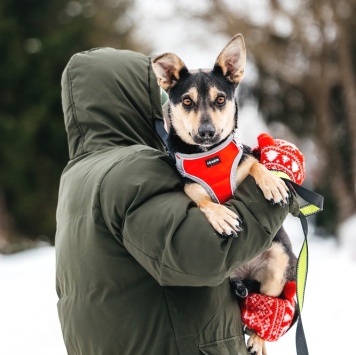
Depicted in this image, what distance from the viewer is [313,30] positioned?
54.9ft

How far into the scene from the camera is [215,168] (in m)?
2.66

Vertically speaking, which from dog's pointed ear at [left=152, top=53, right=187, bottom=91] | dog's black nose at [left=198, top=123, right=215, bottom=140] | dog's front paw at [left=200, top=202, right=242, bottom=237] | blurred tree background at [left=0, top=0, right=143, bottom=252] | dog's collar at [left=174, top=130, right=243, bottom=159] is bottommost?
blurred tree background at [left=0, top=0, right=143, bottom=252]

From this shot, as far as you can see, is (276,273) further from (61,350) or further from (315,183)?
(315,183)

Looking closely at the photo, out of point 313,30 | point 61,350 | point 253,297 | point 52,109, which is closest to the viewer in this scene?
point 253,297

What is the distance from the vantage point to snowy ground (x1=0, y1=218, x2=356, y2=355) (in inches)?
220

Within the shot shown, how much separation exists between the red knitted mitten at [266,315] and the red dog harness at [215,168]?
42cm

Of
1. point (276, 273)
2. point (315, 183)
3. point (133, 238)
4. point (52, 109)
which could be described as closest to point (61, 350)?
point (276, 273)

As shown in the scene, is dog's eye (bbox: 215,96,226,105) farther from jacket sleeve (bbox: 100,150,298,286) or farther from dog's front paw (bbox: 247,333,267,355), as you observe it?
dog's front paw (bbox: 247,333,267,355)

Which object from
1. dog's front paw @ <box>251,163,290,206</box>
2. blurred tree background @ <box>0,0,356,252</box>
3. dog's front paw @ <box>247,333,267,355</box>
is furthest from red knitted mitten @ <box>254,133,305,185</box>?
blurred tree background @ <box>0,0,356,252</box>

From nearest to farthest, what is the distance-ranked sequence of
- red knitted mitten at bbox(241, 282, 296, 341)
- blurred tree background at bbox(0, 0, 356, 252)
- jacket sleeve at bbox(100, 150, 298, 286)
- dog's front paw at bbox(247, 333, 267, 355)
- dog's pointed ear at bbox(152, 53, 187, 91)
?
jacket sleeve at bbox(100, 150, 298, 286)
red knitted mitten at bbox(241, 282, 296, 341)
dog's front paw at bbox(247, 333, 267, 355)
dog's pointed ear at bbox(152, 53, 187, 91)
blurred tree background at bbox(0, 0, 356, 252)

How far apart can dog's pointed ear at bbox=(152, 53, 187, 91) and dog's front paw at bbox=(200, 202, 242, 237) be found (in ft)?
2.88

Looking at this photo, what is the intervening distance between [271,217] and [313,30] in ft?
50.5

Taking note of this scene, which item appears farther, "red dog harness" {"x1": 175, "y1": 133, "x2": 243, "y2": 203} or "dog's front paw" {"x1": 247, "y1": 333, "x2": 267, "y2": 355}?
"dog's front paw" {"x1": 247, "y1": 333, "x2": 267, "y2": 355}

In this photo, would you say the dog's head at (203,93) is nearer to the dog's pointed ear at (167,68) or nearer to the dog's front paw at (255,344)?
the dog's pointed ear at (167,68)
